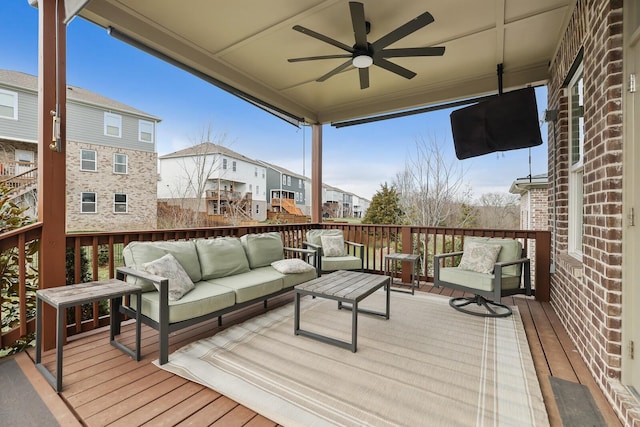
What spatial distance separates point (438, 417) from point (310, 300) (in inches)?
93.3

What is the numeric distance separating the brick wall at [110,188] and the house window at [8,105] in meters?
1.03

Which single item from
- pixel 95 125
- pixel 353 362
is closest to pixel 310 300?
pixel 353 362

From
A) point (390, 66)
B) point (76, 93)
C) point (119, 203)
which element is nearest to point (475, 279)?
point (390, 66)

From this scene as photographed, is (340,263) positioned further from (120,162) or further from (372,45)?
(120,162)

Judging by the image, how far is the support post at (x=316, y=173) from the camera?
6.08m

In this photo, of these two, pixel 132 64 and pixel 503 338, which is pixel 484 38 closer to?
pixel 503 338

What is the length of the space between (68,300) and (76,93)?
22.8 ft

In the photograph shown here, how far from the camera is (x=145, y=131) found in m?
7.20

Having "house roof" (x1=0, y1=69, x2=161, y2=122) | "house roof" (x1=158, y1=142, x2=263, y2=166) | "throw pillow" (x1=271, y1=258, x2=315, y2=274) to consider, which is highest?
"house roof" (x1=0, y1=69, x2=161, y2=122)

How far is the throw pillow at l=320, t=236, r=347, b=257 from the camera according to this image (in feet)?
15.8

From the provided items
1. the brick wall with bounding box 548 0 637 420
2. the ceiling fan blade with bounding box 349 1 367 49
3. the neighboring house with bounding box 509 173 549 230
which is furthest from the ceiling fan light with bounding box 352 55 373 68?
the neighboring house with bounding box 509 173 549 230

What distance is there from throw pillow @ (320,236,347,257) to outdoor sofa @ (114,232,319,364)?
3.16 ft

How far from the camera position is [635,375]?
5.80 feet

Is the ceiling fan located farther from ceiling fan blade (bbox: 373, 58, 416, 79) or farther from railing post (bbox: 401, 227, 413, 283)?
railing post (bbox: 401, 227, 413, 283)
